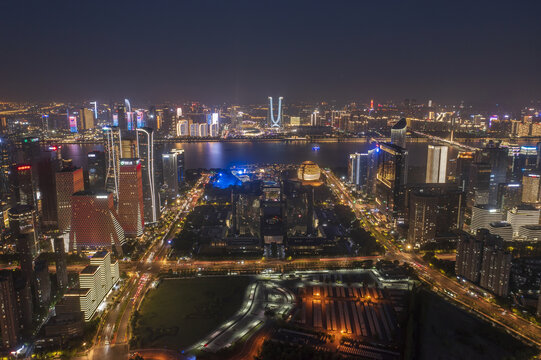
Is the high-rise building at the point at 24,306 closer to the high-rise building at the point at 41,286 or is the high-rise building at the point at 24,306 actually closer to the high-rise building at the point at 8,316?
the high-rise building at the point at 8,316

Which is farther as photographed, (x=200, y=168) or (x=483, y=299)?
(x=200, y=168)

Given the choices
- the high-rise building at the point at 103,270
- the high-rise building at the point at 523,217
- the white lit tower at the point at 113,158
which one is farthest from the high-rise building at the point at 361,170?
the high-rise building at the point at 103,270

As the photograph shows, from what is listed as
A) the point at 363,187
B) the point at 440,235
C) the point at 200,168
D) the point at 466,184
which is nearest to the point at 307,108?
the point at 200,168

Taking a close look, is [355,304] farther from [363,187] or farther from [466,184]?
[363,187]

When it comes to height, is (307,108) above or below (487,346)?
above

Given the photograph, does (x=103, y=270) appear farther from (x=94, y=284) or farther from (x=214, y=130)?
(x=214, y=130)

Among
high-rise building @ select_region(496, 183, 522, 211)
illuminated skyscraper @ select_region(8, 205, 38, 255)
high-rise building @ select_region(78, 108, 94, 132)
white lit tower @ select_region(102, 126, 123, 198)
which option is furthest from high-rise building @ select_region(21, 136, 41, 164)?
high-rise building @ select_region(78, 108, 94, 132)

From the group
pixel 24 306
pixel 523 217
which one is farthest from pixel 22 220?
pixel 523 217
